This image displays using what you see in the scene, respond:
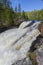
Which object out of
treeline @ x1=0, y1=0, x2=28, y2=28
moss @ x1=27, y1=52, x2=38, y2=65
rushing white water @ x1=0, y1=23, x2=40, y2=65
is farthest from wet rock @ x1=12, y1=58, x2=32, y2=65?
treeline @ x1=0, y1=0, x2=28, y2=28

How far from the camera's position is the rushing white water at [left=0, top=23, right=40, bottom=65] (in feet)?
34.6

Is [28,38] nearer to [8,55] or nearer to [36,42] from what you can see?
[36,42]

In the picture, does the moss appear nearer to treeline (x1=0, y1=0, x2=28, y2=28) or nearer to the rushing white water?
the rushing white water

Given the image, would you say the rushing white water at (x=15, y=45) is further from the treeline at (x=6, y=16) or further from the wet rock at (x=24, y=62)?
the treeline at (x=6, y=16)

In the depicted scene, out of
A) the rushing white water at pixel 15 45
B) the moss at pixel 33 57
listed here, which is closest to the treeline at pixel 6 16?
the rushing white water at pixel 15 45

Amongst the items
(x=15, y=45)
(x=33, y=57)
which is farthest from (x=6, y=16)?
(x=33, y=57)

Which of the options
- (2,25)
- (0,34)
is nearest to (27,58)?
(0,34)

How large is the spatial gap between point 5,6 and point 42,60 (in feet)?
33.9

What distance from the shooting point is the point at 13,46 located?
1167 centimetres

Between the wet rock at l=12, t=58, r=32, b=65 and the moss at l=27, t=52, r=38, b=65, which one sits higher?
the moss at l=27, t=52, r=38, b=65

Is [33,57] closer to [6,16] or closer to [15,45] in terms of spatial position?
[15,45]

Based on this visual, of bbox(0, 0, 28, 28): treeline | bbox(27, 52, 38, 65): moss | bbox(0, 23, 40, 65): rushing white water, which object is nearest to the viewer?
bbox(27, 52, 38, 65): moss

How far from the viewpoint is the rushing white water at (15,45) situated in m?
10.5

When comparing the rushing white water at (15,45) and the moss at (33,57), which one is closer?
the moss at (33,57)
